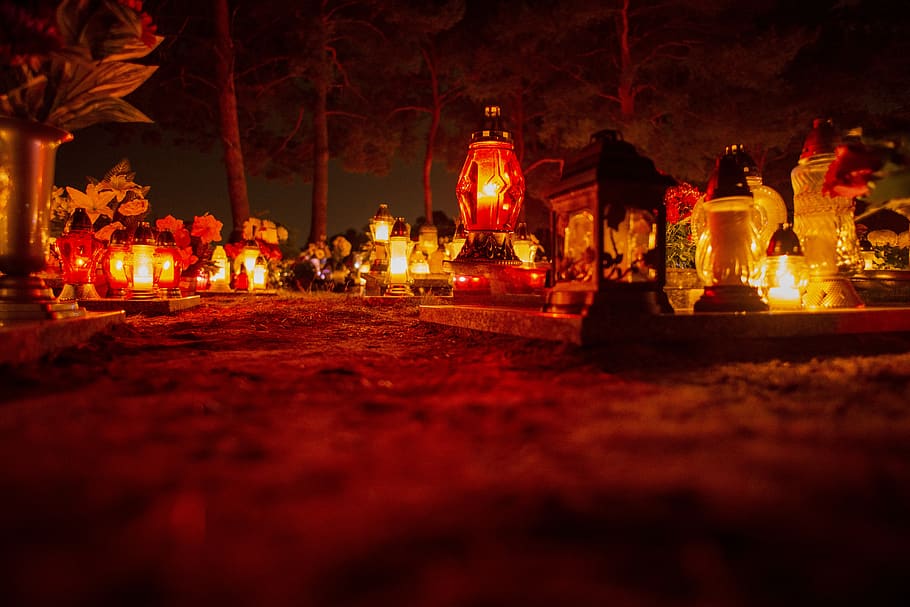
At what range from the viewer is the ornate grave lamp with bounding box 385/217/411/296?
7.77 m

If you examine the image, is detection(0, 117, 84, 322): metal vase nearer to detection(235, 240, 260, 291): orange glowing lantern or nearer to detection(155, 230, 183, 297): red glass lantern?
detection(155, 230, 183, 297): red glass lantern

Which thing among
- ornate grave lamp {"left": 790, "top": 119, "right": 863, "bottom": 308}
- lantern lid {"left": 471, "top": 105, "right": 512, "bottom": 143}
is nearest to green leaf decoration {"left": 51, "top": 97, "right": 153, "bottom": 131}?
lantern lid {"left": 471, "top": 105, "right": 512, "bottom": 143}

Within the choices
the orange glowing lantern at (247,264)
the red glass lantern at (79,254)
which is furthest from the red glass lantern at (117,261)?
the orange glowing lantern at (247,264)

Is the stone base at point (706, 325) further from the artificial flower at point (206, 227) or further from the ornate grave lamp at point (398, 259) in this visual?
the artificial flower at point (206, 227)

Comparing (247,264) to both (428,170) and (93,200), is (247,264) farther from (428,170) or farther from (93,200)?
(428,170)

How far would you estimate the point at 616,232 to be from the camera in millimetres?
2822

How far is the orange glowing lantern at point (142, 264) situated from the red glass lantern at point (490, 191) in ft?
10.3

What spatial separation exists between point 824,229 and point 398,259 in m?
5.44

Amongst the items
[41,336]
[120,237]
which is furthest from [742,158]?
[120,237]

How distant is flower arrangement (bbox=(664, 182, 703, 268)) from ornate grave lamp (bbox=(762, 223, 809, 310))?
2.24 m

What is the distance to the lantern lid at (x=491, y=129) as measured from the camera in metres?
4.95

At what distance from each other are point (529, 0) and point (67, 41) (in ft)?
57.6

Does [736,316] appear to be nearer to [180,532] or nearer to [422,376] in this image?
[422,376]

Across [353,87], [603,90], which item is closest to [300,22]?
[353,87]
